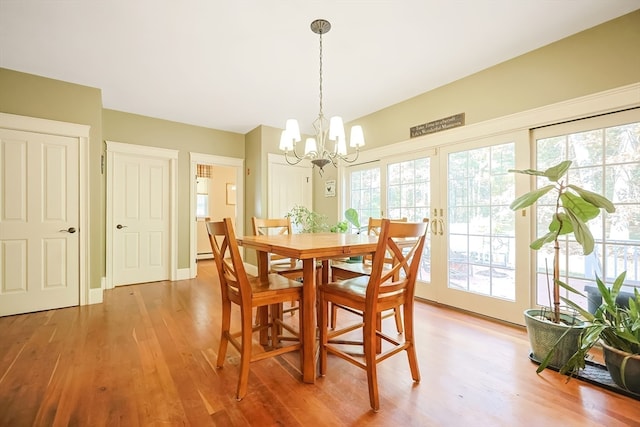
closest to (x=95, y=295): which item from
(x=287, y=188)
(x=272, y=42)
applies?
(x=287, y=188)

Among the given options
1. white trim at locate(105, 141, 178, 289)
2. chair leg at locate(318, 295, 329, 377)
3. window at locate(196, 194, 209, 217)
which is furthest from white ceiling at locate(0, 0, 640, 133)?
window at locate(196, 194, 209, 217)

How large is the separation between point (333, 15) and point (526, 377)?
282cm

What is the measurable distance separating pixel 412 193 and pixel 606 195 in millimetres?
1746

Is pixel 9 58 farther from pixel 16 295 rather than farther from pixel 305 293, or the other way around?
pixel 305 293

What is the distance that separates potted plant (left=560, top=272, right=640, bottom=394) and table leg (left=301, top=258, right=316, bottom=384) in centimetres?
146

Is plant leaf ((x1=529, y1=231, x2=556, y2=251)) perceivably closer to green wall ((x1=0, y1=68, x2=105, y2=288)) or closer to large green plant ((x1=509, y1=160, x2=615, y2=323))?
large green plant ((x1=509, y1=160, x2=615, y2=323))

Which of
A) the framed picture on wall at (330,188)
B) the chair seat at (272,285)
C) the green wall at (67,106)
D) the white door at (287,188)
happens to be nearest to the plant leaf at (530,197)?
the chair seat at (272,285)

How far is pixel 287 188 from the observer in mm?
4895

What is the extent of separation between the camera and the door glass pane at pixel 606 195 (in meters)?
2.10

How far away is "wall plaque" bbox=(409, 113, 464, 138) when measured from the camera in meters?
3.08

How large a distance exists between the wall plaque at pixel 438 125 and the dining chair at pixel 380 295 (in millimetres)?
1933

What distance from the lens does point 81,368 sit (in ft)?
6.12

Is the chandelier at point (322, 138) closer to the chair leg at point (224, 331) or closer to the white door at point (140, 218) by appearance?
the chair leg at point (224, 331)

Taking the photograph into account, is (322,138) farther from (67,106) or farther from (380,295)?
(67,106)
